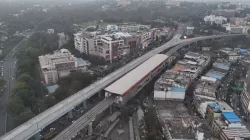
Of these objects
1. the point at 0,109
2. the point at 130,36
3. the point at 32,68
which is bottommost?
the point at 0,109

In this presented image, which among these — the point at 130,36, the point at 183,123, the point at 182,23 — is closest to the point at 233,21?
the point at 182,23

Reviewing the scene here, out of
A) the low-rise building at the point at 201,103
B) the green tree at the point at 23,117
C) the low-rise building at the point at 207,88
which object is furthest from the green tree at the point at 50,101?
the low-rise building at the point at 207,88

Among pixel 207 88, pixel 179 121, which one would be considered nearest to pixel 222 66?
pixel 207 88

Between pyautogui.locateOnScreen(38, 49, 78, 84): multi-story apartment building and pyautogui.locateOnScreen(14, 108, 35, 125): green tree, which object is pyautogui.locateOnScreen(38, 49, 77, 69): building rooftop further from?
pyautogui.locateOnScreen(14, 108, 35, 125): green tree

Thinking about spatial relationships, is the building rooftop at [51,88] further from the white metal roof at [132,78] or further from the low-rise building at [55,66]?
the white metal roof at [132,78]

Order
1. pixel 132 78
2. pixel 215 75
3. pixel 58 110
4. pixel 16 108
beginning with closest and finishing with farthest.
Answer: pixel 58 110, pixel 16 108, pixel 132 78, pixel 215 75

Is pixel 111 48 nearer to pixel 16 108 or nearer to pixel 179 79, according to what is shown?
pixel 179 79

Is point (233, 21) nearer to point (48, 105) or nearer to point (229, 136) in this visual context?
point (229, 136)
